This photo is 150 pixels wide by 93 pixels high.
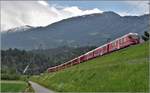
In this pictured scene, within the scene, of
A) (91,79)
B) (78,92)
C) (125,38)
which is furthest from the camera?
(125,38)

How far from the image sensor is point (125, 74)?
37438 millimetres

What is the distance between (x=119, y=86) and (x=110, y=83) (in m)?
3.62

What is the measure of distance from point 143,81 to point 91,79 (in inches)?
685

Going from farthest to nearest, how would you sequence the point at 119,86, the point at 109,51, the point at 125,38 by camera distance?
the point at 109,51 → the point at 125,38 → the point at 119,86

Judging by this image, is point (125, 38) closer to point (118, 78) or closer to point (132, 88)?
point (118, 78)

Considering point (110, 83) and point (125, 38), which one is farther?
point (125, 38)

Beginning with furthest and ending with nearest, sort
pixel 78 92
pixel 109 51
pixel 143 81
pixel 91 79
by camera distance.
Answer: pixel 109 51
pixel 91 79
pixel 78 92
pixel 143 81

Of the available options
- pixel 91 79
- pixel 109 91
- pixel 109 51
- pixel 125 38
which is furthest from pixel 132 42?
pixel 109 91

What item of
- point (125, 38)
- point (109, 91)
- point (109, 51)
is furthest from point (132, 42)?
point (109, 91)

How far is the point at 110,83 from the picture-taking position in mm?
37969

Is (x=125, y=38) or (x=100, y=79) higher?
(x=125, y=38)

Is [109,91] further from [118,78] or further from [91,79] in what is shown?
[91,79]

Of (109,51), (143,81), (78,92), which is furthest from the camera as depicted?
(109,51)

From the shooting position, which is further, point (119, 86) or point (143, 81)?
point (119, 86)
